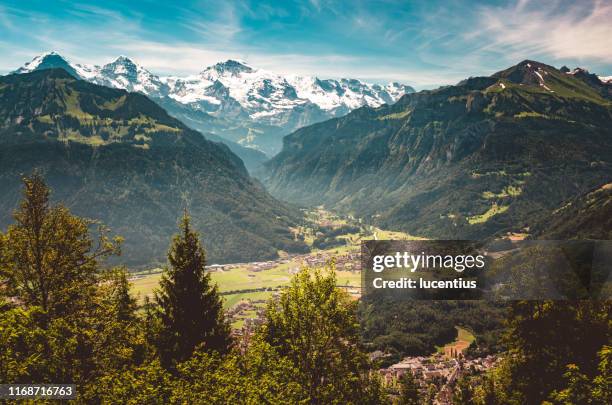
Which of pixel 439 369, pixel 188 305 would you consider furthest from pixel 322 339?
pixel 439 369

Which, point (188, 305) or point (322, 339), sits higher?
point (188, 305)

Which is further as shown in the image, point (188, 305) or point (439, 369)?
point (439, 369)

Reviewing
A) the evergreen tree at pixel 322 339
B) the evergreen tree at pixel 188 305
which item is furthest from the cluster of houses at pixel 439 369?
the evergreen tree at pixel 188 305

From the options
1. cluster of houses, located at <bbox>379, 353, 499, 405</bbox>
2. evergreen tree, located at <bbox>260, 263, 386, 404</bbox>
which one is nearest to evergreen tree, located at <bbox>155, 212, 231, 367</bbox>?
evergreen tree, located at <bbox>260, 263, 386, 404</bbox>

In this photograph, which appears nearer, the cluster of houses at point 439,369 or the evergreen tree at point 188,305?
the evergreen tree at point 188,305

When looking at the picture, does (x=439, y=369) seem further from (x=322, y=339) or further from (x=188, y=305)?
(x=188, y=305)

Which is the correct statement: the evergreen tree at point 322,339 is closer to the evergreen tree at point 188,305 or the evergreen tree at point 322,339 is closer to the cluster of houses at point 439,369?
the evergreen tree at point 188,305

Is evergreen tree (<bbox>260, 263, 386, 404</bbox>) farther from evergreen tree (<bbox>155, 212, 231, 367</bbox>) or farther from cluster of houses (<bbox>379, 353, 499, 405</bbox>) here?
cluster of houses (<bbox>379, 353, 499, 405</bbox>)

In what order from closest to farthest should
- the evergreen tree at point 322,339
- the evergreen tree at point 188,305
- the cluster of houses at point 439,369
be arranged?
the evergreen tree at point 322,339 < the evergreen tree at point 188,305 < the cluster of houses at point 439,369

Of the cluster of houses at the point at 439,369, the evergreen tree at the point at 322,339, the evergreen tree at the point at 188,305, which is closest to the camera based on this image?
the evergreen tree at the point at 322,339
